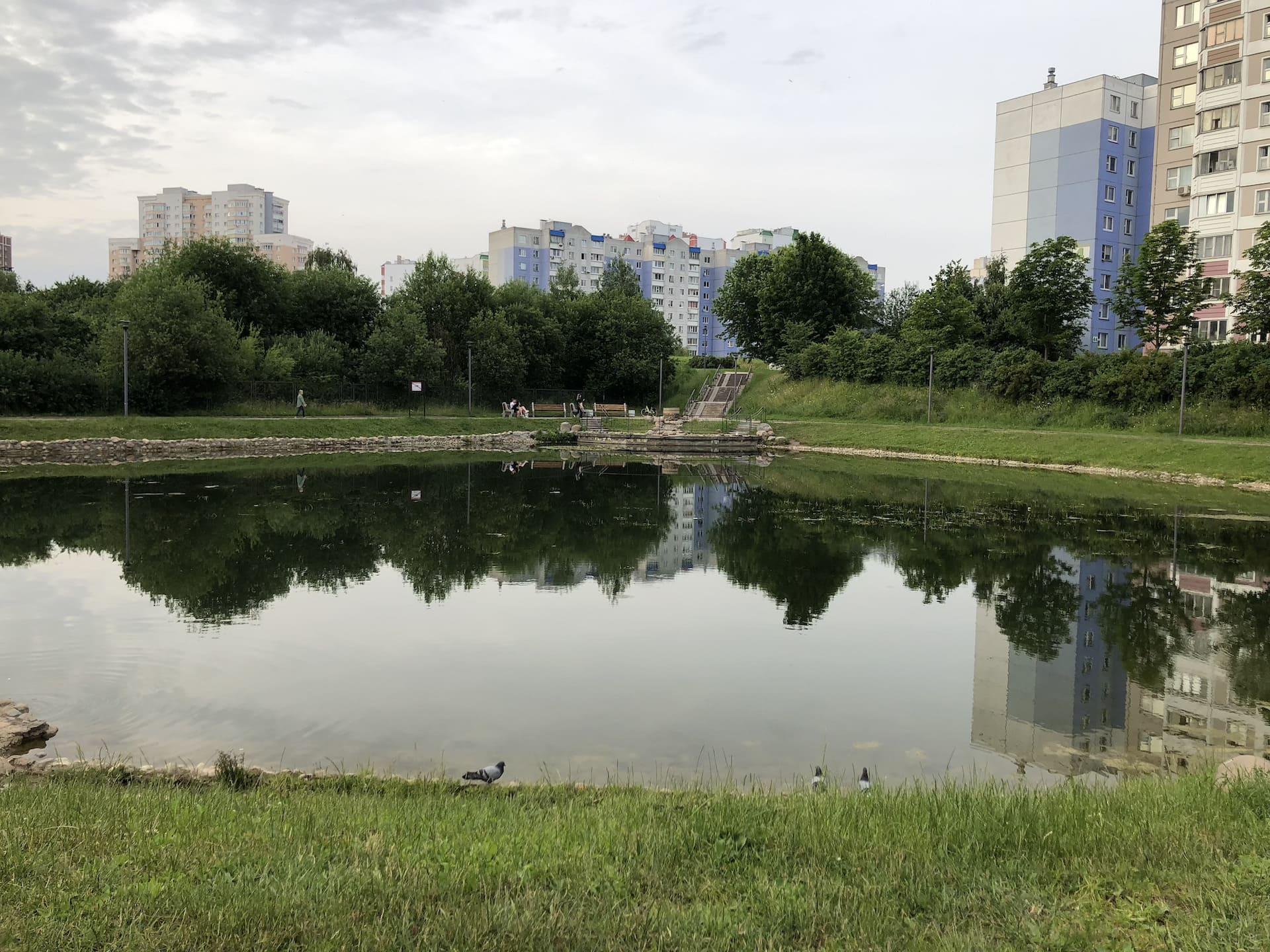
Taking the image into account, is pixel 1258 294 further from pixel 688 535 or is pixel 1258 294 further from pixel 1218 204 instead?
pixel 688 535

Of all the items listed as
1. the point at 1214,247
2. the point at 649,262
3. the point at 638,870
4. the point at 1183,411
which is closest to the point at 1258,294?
the point at 1183,411

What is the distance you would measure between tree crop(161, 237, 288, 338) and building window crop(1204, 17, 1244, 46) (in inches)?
2149

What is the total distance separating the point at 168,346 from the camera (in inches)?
1622

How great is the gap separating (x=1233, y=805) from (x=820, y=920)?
313cm

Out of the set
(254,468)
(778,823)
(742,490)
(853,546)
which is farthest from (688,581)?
(254,468)

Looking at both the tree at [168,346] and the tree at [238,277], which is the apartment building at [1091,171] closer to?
the tree at [238,277]

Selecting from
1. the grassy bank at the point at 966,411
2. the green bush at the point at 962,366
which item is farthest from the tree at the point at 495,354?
the green bush at the point at 962,366

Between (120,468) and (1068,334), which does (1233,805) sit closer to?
(120,468)

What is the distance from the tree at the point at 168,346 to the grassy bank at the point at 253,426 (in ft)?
6.82

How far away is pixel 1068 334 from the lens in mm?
47250

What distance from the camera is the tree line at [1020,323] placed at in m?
37.1

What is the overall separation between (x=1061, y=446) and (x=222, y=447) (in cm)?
3396

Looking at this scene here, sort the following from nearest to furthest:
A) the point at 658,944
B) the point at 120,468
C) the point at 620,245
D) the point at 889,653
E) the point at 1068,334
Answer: the point at 658,944, the point at 889,653, the point at 120,468, the point at 1068,334, the point at 620,245

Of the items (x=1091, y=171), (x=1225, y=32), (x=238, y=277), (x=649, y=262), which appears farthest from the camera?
(x=649, y=262)
